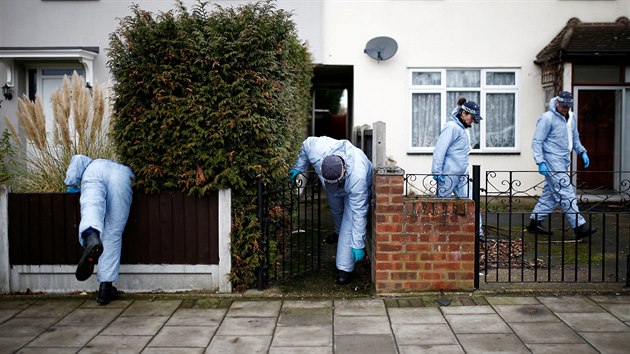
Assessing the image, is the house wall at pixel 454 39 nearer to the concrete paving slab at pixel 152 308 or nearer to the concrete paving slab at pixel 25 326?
the concrete paving slab at pixel 152 308

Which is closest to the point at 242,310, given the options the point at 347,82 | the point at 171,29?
the point at 171,29

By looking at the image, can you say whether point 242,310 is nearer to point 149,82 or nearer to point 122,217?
point 122,217

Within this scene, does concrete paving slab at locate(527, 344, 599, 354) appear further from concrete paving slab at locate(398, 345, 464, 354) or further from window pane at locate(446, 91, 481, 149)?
window pane at locate(446, 91, 481, 149)

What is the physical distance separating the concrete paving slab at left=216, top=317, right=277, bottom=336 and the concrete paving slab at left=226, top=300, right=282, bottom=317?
114 millimetres

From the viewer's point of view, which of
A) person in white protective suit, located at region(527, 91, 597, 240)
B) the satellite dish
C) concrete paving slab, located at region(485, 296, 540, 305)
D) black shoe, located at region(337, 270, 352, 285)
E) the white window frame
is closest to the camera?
concrete paving slab, located at region(485, 296, 540, 305)

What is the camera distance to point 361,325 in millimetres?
5625

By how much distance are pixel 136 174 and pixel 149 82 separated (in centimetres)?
94

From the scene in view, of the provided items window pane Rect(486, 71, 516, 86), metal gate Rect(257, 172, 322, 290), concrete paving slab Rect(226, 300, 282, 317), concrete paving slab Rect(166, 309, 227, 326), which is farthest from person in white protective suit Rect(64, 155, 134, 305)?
window pane Rect(486, 71, 516, 86)

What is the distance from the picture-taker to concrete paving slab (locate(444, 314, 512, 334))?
5.43 m

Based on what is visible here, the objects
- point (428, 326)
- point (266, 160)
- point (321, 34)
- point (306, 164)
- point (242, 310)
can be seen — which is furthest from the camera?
point (321, 34)

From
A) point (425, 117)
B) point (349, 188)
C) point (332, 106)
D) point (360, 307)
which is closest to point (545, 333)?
point (360, 307)

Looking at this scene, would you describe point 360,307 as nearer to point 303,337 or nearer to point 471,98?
point 303,337

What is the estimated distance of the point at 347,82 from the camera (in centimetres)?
1738

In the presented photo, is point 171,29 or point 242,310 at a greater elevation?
point 171,29
